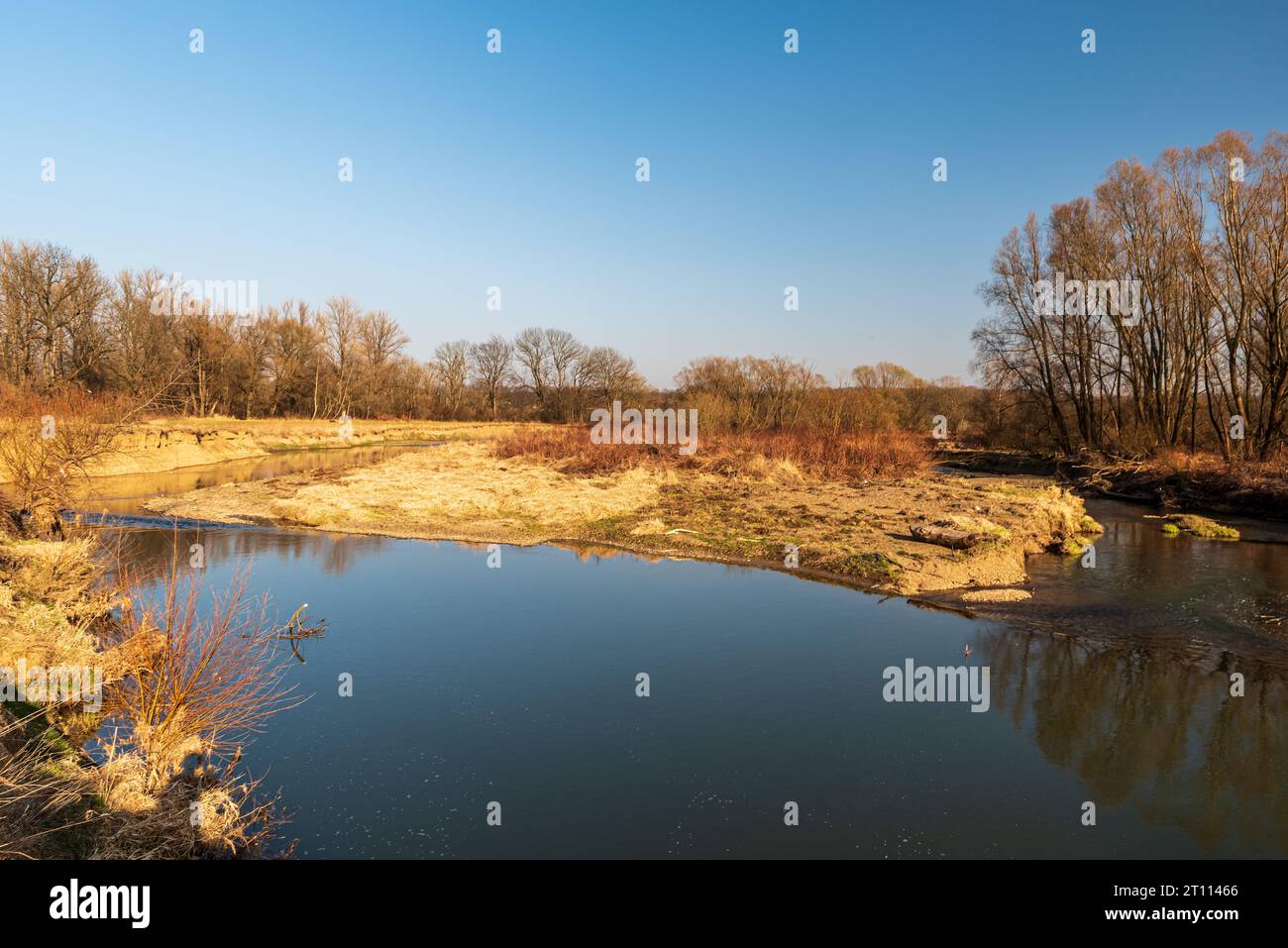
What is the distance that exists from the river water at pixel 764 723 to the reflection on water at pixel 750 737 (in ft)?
0.10

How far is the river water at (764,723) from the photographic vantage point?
220 inches

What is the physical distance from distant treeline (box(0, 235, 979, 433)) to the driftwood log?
48.2 ft

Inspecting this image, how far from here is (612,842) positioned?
17.7 feet

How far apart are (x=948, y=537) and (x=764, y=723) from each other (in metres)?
8.91

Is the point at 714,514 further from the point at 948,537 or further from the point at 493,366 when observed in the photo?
the point at 493,366

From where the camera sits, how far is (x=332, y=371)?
6316 centimetres

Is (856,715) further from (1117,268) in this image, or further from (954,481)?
(1117,268)

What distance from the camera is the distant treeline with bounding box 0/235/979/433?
124 ft

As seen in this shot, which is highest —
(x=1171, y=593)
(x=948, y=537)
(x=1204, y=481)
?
(x=1204, y=481)
